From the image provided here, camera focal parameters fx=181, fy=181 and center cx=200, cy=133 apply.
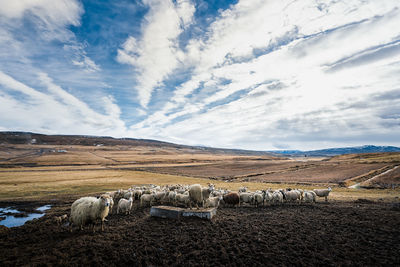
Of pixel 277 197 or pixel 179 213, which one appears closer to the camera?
pixel 179 213

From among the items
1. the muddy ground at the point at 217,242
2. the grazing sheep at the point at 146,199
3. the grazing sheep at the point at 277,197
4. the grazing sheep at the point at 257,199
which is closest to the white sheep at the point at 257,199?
the grazing sheep at the point at 257,199

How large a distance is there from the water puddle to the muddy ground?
3383 millimetres

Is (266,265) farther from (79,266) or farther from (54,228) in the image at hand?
(54,228)

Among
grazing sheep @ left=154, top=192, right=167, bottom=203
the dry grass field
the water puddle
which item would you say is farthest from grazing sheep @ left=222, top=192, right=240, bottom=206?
the water puddle

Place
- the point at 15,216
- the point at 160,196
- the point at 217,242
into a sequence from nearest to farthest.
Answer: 1. the point at 217,242
2. the point at 15,216
3. the point at 160,196

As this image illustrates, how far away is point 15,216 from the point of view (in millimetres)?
16281

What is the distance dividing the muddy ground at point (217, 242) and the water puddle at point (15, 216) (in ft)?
11.1

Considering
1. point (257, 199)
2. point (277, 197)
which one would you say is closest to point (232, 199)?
point (257, 199)

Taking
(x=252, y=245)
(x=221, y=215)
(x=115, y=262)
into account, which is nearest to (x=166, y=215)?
(x=221, y=215)

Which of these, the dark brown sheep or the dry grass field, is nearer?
the dark brown sheep

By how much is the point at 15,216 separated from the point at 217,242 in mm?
18990

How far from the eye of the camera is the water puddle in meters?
14.5

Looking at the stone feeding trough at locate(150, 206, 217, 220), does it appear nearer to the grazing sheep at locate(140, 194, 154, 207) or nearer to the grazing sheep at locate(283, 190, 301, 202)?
the grazing sheep at locate(140, 194, 154, 207)

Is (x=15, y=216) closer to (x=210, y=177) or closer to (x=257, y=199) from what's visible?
(x=257, y=199)
